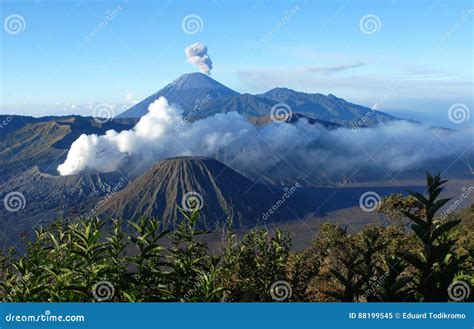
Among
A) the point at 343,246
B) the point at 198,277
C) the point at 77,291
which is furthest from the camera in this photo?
the point at 343,246

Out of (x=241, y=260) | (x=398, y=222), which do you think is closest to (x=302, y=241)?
(x=398, y=222)

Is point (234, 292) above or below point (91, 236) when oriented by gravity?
below

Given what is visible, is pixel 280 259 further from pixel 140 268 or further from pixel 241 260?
pixel 140 268

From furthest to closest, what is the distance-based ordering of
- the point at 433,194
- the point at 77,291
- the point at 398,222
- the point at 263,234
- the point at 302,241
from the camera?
the point at 302,241 < the point at 398,222 < the point at 263,234 < the point at 77,291 < the point at 433,194

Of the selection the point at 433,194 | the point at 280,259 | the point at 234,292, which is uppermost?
the point at 433,194

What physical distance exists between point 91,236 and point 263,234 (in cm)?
760

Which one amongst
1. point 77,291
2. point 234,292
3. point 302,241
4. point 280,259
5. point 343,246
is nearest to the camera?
point 77,291

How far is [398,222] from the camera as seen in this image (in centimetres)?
4853

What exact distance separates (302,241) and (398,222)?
505ft

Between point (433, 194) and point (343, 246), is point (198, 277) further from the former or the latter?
point (343, 246)

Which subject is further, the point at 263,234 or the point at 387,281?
the point at 263,234

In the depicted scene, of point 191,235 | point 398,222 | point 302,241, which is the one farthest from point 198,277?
point 302,241

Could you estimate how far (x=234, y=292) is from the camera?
33.5ft

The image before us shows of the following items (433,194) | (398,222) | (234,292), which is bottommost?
(234,292)
